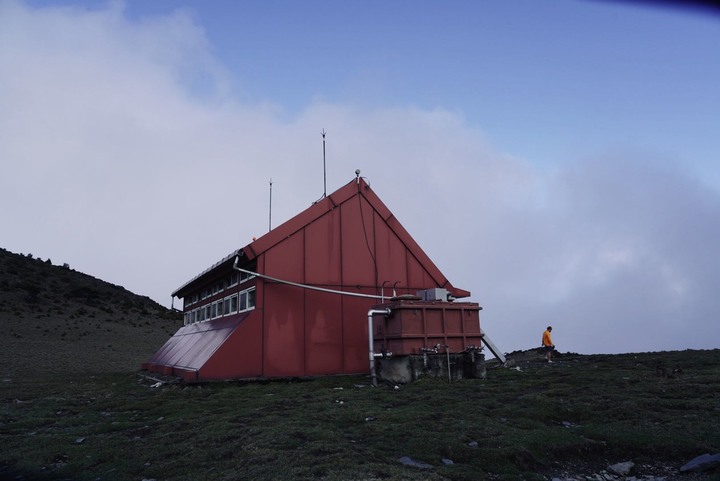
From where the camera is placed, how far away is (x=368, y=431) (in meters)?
9.23

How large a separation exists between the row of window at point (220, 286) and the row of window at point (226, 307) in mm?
503

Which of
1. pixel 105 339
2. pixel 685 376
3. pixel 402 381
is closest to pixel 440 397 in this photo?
pixel 402 381

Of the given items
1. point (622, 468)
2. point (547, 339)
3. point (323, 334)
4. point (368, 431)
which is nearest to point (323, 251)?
point (323, 334)

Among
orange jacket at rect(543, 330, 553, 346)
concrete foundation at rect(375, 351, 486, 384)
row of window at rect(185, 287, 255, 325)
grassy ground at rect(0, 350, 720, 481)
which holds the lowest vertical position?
grassy ground at rect(0, 350, 720, 481)

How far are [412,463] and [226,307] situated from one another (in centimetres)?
1699

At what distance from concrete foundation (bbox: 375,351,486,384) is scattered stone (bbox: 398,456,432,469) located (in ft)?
32.0

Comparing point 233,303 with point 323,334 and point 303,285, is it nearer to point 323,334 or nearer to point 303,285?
point 303,285

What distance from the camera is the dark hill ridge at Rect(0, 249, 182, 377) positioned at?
3312cm

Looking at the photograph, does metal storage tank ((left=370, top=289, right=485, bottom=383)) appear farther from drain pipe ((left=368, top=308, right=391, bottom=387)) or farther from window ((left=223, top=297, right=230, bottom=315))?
window ((left=223, top=297, right=230, bottom=315))

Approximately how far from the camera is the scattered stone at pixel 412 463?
715 centimetres

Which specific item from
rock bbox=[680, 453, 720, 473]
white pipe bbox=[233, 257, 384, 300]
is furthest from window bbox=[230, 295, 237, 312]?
rock bbox=[680, 453, 720, 473]

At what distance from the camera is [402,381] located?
56.2 feet

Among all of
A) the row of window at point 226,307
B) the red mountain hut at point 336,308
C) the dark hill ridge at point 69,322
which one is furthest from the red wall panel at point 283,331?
the dark hill ridge at point 69,322

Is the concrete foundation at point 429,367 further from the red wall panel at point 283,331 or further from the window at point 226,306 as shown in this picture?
the window at point 226,306
